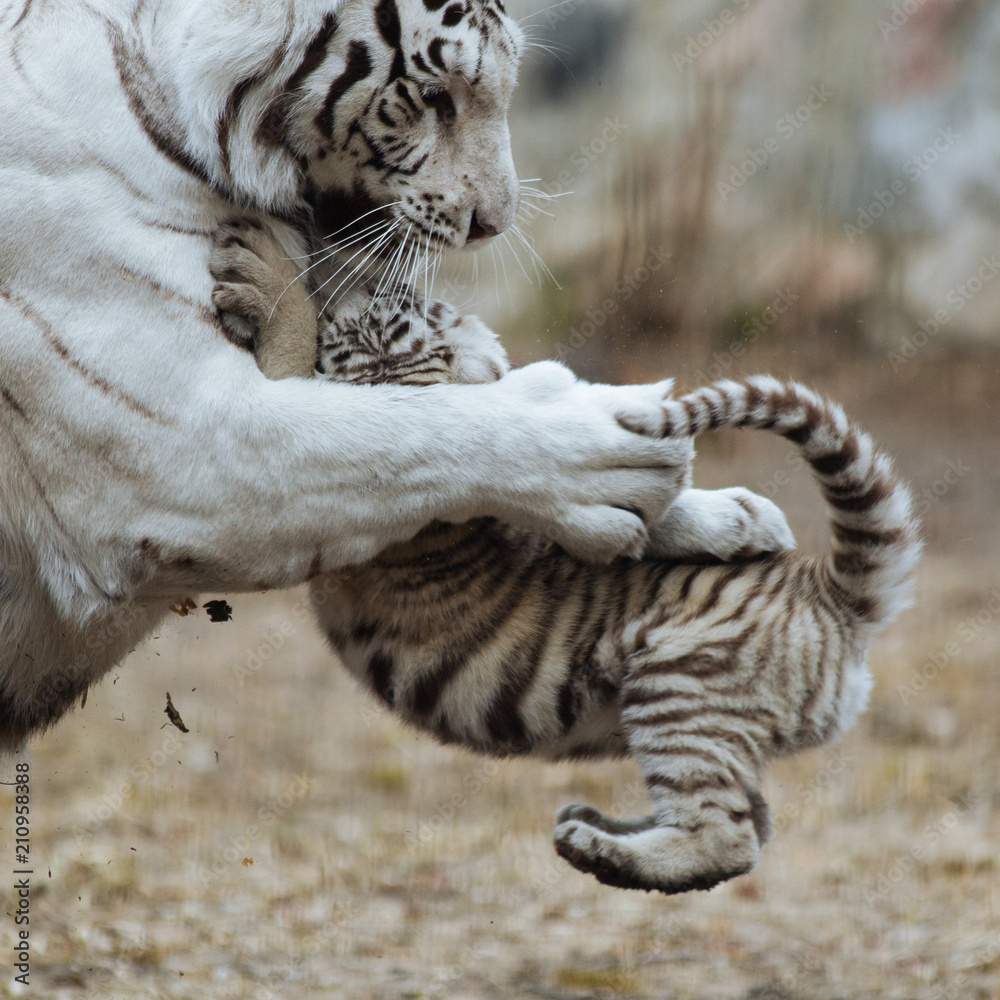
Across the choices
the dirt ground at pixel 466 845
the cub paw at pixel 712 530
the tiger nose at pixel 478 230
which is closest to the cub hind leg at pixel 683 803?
the cub paw at pixel 712 530

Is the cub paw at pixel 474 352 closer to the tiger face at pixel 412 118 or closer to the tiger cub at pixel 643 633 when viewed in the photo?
the tiger cub at pixel 643 633

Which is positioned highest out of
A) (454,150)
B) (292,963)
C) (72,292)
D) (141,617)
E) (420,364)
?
(454,150)

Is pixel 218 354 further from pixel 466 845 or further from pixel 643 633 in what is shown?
pixel 466 845

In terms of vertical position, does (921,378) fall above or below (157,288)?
below

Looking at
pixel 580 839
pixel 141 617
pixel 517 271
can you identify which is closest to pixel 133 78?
pixel 141 617

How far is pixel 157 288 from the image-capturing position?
1.39 m

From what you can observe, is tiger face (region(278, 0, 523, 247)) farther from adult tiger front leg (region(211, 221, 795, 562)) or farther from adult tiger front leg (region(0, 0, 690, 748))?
adult tiger front leg (region(211, 221, 795, 562))

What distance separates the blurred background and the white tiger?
80 cm

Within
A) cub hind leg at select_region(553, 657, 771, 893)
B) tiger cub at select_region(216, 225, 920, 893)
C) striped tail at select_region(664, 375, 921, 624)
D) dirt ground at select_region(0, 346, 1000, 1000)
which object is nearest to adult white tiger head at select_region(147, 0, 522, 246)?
tiger cub at select_region(216, 225, 920, 893)

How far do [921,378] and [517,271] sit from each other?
1627 mm

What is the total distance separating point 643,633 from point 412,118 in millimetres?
693

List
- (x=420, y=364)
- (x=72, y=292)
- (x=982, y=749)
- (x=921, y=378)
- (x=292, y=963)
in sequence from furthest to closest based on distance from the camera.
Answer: (x=921, y=378)
(x=982, y=749)
(x=292, y=963)
(x=420, y=364)
(x=72, y=292)

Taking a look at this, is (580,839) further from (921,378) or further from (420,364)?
(921,378)

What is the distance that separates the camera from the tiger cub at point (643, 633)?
4.62 ft
